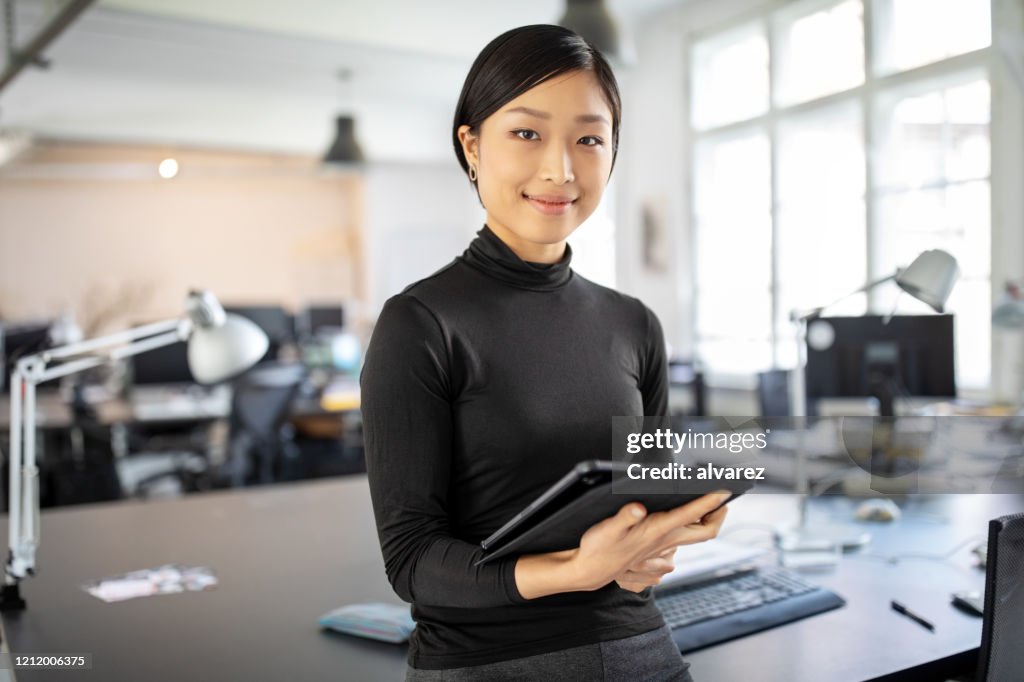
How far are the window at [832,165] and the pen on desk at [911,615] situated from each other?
3.36 metres

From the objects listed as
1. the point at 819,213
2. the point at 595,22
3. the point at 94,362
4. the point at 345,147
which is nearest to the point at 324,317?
the point at 345,147

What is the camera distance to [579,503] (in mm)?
835

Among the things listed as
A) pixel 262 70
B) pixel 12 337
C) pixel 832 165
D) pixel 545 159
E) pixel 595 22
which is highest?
pixel 262 70

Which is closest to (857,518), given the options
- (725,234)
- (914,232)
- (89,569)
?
(89,569)

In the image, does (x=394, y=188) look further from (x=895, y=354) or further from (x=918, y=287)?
(x=918, y=287)

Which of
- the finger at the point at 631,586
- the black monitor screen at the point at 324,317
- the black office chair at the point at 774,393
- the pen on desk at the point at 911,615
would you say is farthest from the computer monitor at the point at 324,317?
the finger at the point at 631,586

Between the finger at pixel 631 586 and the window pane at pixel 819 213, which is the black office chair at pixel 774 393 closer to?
the window pane at pixel 819 213

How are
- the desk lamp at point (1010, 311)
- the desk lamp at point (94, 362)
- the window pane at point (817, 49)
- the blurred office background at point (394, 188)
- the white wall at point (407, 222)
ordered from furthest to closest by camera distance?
the white wall at point (407, 222) < the window pane at point (817, 49) < the blurred office background at point (394, 188) < the desk lamp at point (1010, 311) < the desk lamp at point (94, 362)

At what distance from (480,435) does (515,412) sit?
51 millimetres

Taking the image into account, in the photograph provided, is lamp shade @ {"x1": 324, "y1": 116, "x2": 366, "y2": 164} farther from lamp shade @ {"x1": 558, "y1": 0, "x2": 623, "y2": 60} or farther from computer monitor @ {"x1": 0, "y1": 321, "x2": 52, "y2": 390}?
lamp shade @ {"x1": 558, "y1": 0, "x2": 623, "y2": 60}

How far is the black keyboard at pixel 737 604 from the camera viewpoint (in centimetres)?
133

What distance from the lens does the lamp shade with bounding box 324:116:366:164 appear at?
6.97 meters

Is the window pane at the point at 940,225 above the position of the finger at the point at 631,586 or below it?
above

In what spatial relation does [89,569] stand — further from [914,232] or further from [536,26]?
[914,232]
